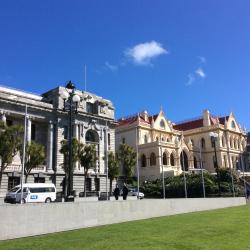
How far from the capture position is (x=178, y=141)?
7275 centimetres

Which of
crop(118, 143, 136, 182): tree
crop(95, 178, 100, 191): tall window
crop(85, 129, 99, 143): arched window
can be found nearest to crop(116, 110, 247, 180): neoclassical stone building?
crop(85, 129, 99, 143): arched window

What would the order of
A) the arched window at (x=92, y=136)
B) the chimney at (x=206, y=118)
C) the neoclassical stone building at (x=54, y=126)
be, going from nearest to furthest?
the neoclassical stone building at (x=54, y=126), the arched window at (x=92, y=136), the chimney at (x=206, y=118)

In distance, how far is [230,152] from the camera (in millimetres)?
82062

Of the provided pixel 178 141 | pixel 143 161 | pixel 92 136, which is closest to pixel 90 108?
pixel 92 136

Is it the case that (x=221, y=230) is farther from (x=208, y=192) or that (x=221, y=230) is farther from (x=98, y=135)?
(x=98, y=135)

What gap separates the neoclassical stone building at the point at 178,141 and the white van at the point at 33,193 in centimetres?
2603

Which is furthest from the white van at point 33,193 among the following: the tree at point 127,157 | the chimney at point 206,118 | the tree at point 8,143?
the chimney at point 206,118

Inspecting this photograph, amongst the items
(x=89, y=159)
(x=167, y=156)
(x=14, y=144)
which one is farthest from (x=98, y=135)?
(x=14, y=144)

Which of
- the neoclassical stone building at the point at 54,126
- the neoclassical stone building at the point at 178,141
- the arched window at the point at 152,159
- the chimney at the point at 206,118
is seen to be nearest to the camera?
the neoclassical stone building at the point at 54,126

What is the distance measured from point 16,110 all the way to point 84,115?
11.2m

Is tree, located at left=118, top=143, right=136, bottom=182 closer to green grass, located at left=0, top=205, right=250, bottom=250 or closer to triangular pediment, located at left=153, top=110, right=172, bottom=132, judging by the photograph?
triangular pediment, located at left=153, top=110, right=172, bottom=132

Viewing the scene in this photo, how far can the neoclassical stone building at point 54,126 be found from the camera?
45.1 metres

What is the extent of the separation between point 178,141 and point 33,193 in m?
42.1

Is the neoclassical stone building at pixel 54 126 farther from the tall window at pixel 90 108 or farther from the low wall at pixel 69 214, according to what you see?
the low wall at pixel 69 214
